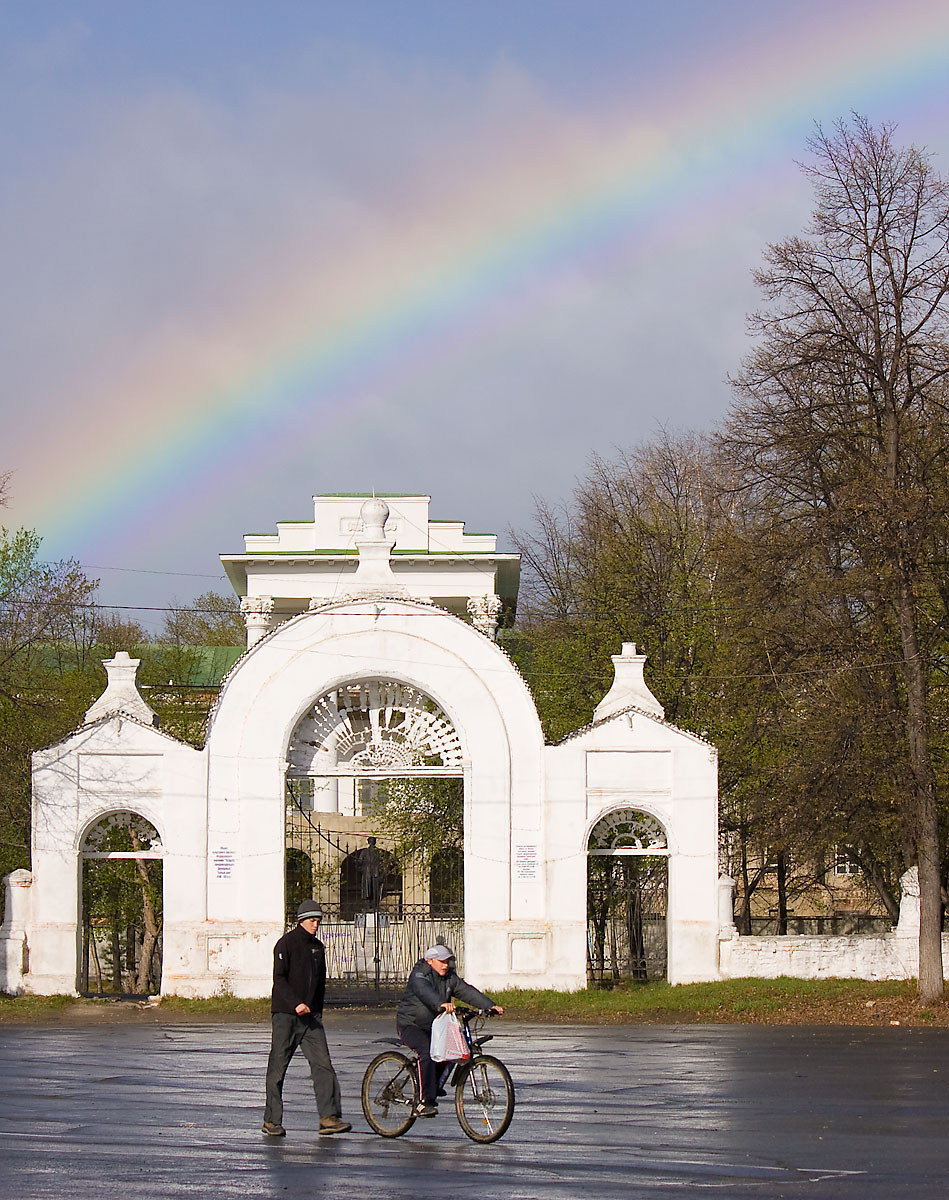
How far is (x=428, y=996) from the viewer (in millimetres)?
13680

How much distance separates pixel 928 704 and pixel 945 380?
5.65 metres

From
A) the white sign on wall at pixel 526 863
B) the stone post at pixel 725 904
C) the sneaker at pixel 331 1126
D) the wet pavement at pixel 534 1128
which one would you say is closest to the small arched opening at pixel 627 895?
the white sign on wall at pixel 526 863

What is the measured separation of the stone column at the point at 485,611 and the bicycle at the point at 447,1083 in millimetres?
37017

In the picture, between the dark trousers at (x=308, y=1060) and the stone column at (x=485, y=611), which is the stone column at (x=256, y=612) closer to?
the stone column at (x=485, y=611)

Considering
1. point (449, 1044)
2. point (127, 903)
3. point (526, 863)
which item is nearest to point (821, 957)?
point (526, 863)

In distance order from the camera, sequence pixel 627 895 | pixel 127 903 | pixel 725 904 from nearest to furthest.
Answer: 1. pixel 725 904
2. pixel 627 895
3. pixel 127 903

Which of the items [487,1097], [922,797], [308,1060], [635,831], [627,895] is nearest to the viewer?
[487,1097]

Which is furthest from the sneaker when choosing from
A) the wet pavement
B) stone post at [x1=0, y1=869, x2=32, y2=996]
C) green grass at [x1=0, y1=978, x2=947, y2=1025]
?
stone post at [x1=0, y1=869, x2=32, y2=996]

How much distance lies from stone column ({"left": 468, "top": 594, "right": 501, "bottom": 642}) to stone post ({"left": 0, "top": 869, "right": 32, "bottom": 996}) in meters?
23.6

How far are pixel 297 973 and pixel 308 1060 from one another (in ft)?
2.26

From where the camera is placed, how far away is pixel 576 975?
2859cm

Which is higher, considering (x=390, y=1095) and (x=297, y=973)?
(x=297, y=973)

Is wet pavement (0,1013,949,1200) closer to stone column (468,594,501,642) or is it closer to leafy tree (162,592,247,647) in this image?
stone column (468,594,501,642)

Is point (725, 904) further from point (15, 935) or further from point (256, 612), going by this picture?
point (256, 612)
